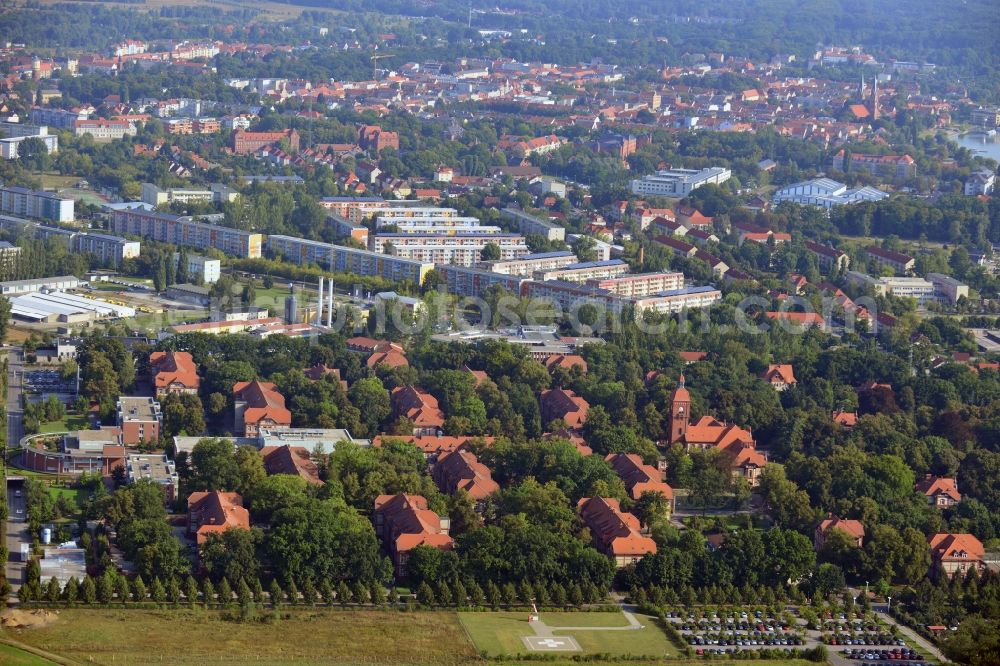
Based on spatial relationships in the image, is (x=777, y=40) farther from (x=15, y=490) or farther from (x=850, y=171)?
(x=15, y=490)

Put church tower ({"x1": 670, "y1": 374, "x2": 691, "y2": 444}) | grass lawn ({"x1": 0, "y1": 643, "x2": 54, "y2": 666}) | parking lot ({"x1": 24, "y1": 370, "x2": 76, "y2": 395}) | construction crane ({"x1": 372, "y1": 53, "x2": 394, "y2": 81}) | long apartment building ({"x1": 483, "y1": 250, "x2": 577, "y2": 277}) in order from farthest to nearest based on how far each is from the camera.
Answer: construction crane ({"x1": 372, "y1": 53, "x2": 394, "y2": 81})
long apartment building ({"x1": 483, "y1": 250, "x2": 577, "y2": 277})
parking lot ({"x1": 24, "y1": 370, "x2": 76, "y2": 395})
church tower ({"x1": 670, "y1": 374, "x2": 691, "y2": 444})
grass lawn ({"x1": 0, "y1": 643, "x2": 54, "y2": 666})

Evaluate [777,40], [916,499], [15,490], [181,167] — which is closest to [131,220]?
[181,167]

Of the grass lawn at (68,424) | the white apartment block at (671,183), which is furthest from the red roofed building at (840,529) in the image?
the white apartment block at (671,183)

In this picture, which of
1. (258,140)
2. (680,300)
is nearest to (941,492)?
(680,300)

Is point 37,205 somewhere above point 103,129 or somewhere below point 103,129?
above

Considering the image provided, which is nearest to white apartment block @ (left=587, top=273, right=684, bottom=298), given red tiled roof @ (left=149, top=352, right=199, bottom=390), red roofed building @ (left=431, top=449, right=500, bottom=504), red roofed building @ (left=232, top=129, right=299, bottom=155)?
red tiled roof @ (left=149, top=352, right=199, bottom=390)

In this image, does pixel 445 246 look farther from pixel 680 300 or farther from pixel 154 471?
pixel 154 471

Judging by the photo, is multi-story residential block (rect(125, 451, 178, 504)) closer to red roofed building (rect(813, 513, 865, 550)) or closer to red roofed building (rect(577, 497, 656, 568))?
red roofed building (rect(577, 497, 656, 568))
